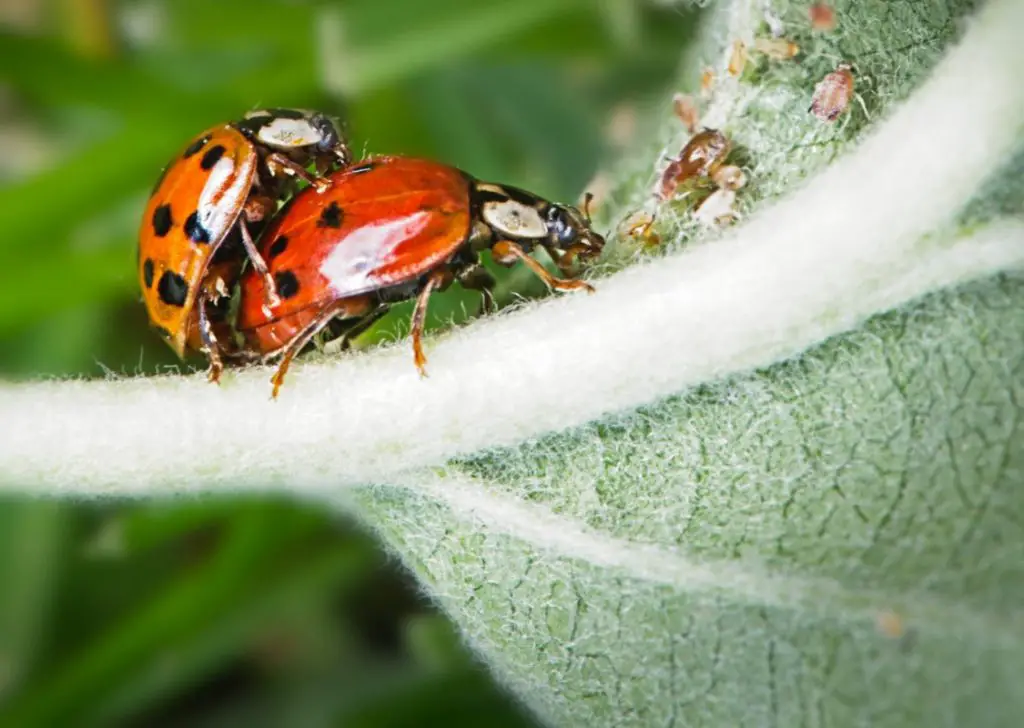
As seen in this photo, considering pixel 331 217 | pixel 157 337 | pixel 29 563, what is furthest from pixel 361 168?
pixel 29 563

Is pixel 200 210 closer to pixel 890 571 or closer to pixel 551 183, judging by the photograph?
pixel 890 571

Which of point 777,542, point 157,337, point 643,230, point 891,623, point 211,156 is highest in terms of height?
point 157,337

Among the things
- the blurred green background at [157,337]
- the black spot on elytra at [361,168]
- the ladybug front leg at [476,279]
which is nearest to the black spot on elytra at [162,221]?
the black spot on elytra at [361,168]

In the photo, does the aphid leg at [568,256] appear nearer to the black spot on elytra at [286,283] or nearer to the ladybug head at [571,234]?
the ladybug head at [571,234]

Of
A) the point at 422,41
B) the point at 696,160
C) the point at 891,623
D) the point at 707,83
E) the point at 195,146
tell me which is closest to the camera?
the point at 891,623

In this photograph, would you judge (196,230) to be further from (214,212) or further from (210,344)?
(210,344)

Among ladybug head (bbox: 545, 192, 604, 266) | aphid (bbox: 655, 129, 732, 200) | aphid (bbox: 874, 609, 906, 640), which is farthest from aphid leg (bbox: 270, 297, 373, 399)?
aphid (bbox: 874, 609, 906, 640)

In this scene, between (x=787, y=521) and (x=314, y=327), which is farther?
(x=314, y=327)
